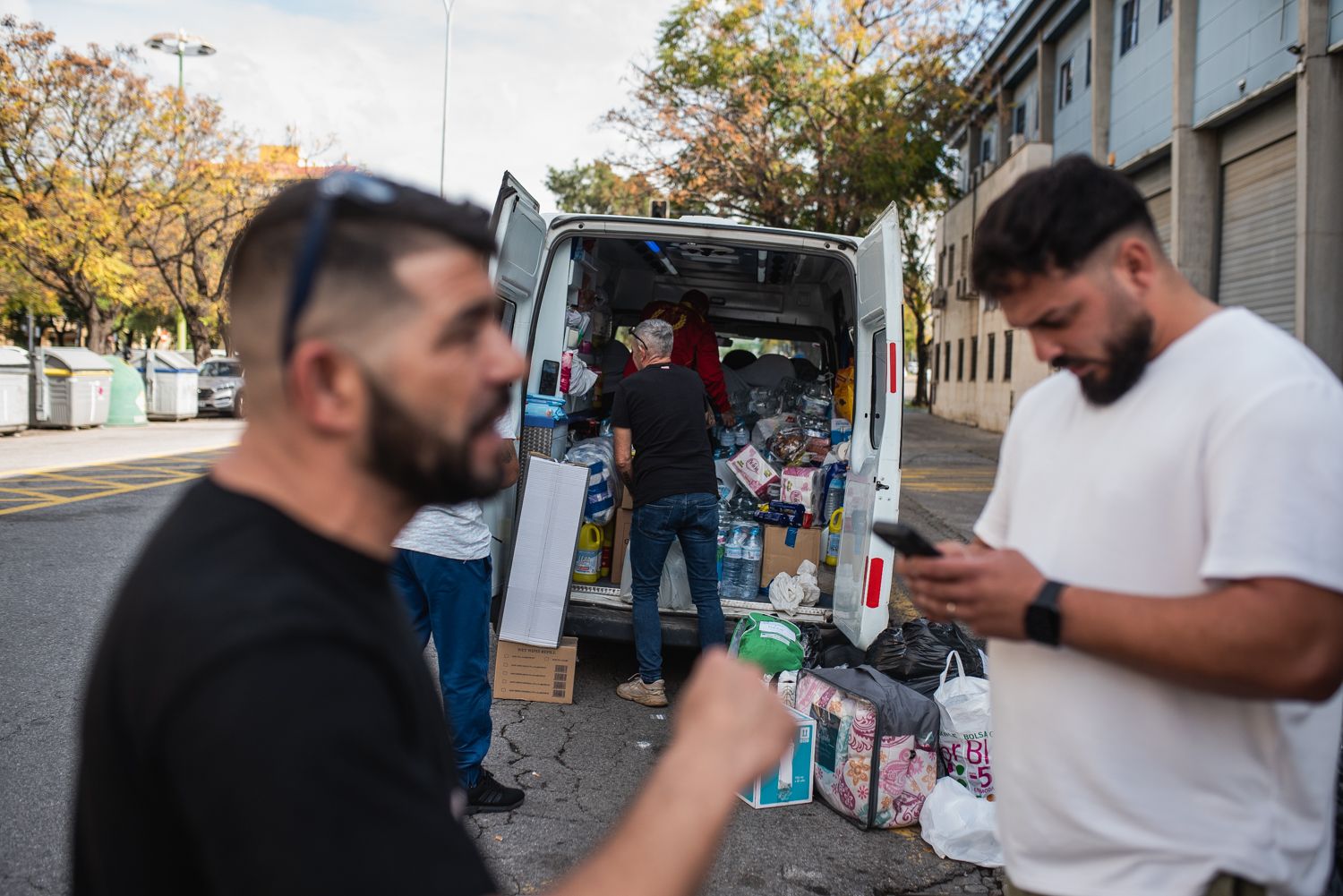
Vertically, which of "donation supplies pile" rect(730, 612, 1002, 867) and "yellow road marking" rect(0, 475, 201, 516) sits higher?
"yellow road marking" rect(0, 475, 201, 516)

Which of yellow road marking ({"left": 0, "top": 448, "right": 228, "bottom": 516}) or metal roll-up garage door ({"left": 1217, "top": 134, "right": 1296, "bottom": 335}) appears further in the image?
metal roll-up garage door ({"left": 1217, "top": 134, "right": 1296, "bottom": 335})

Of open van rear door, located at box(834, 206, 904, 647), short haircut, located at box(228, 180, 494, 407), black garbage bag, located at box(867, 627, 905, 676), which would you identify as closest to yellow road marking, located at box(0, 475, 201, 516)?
open van rear door, located at box(834, 206, 904, 647)

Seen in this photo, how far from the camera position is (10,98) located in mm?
20500

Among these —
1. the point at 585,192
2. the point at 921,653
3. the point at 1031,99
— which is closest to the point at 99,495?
the point at 921,653

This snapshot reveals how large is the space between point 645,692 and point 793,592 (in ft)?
3.25

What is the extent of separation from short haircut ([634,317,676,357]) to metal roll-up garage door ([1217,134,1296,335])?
8.25 metres

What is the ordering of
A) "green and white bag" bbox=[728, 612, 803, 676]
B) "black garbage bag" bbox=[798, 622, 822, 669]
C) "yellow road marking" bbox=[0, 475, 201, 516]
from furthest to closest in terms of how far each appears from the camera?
"yellow road marking" bbox=[0, 475, 201, 516]
"black garbage bag" bbox=[798, 622, 822, 669]
"green and white bag" bbox=[728, 612, 803, 676]

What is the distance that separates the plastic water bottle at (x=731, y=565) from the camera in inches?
234

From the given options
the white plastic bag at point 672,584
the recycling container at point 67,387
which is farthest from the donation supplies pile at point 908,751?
the recycling container at point 67,387

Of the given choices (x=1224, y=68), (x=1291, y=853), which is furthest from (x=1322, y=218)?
(x=1291, y=853)

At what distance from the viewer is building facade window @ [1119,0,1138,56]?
17.0 meters

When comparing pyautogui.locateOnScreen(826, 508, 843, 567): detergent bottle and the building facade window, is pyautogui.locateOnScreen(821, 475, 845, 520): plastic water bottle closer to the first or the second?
pyautogui.locateOnScreen(826, 508, 843, 567): detergent bottle

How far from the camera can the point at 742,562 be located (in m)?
5.93

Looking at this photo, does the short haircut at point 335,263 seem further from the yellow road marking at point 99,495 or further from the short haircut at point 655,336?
the yellow road marking at point 99,495
